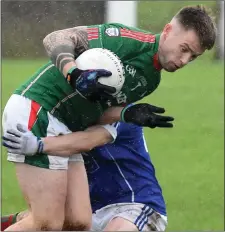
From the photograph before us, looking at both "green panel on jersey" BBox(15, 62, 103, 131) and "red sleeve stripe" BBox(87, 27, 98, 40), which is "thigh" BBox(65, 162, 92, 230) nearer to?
"green panel on jersey" BBox(15, 62, 103, 131)

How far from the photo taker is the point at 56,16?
1528 cm

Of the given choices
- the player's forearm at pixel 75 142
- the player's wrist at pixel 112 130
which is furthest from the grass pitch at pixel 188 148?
the player's forearm at pixel 75 142

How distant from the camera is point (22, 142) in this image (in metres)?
5.79

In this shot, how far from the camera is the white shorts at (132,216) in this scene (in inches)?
252

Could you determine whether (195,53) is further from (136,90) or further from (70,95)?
(70,95)

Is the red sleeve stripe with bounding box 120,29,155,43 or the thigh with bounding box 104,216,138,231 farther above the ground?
the red sleeve stripe with bounding box 120,29,155,43

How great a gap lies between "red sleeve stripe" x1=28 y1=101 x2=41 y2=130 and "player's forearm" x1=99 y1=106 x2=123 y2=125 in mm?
427

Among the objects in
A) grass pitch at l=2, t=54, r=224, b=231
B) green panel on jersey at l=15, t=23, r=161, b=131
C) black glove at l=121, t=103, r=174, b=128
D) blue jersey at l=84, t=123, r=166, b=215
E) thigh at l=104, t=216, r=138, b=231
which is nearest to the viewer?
black glove at l=121, t=103, r=174, b=128

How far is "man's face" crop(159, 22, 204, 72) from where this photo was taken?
5809 millimetres

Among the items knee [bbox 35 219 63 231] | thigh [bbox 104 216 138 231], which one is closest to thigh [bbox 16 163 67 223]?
knee [bbox 35 219 63 231]

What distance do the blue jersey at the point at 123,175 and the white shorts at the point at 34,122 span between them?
62 centimetres

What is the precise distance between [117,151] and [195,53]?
102 cm

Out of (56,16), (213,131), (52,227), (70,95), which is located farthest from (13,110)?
(56,16)

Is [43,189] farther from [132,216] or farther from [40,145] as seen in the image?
[132,216]
